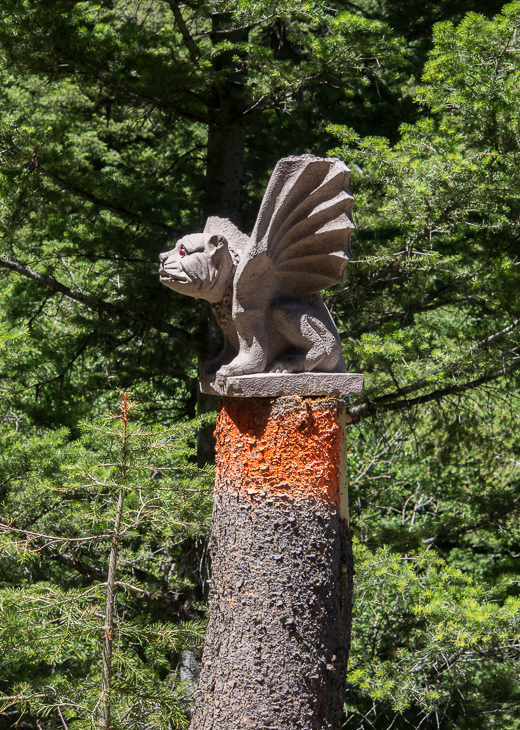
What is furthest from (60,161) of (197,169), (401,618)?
(401,618)

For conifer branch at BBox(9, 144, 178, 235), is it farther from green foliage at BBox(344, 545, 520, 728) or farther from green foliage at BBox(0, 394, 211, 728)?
green foliage at BBox(344, 545, 520, 728)

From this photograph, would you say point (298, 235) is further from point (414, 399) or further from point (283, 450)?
point (414, 399)

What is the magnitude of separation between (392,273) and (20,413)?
328cm

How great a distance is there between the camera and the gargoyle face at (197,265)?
10.8ft

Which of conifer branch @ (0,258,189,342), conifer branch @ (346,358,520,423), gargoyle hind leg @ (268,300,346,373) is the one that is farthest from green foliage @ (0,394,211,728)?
conifer branch @ (346,358,520,423)

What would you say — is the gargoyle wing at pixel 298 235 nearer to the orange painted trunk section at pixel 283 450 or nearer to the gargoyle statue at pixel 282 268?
the gargoyle statue at pixel 282 268

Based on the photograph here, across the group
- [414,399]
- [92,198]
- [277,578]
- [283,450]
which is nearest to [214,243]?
[283,450]

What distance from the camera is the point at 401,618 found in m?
6.67

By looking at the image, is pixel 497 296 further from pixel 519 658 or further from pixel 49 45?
pixel 49 45

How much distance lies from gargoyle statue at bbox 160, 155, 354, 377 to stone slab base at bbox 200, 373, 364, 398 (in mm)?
83

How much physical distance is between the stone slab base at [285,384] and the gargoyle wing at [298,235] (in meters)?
0.33

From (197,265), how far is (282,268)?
15.3 inches

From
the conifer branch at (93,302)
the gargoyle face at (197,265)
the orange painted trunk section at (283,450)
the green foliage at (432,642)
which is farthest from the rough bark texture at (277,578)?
the conifer branch at (93,302)

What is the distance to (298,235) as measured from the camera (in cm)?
339
